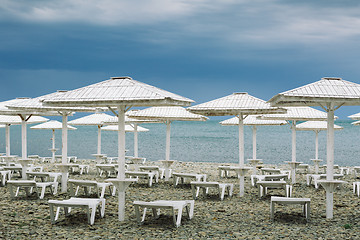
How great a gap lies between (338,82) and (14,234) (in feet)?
20.0

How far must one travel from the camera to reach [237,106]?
927cm

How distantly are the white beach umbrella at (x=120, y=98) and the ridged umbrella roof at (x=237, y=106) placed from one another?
1.86 metres

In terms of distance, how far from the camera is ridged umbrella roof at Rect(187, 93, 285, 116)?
9.19 m

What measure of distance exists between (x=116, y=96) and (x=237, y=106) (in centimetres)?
345

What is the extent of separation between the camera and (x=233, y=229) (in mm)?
6719

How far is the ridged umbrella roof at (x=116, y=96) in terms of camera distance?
6621mm

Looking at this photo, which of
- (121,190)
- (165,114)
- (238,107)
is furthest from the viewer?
(165,114)

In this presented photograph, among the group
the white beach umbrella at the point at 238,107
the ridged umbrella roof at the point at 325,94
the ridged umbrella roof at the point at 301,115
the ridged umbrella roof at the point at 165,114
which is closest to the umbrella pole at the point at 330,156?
the ridged umbrella roof at the point at 325,94

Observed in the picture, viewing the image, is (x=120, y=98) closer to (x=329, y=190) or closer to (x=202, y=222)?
(x=202, y=222)

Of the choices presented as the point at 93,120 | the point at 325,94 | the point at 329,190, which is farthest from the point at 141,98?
the point at 93,120

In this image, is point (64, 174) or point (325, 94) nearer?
point (325, 94)

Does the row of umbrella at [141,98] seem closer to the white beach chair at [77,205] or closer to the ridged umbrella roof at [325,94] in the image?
the ridged umbrella roof at [325,94]

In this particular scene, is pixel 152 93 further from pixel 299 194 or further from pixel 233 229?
pixel 299 194

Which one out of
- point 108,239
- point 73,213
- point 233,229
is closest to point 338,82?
point 233,229
